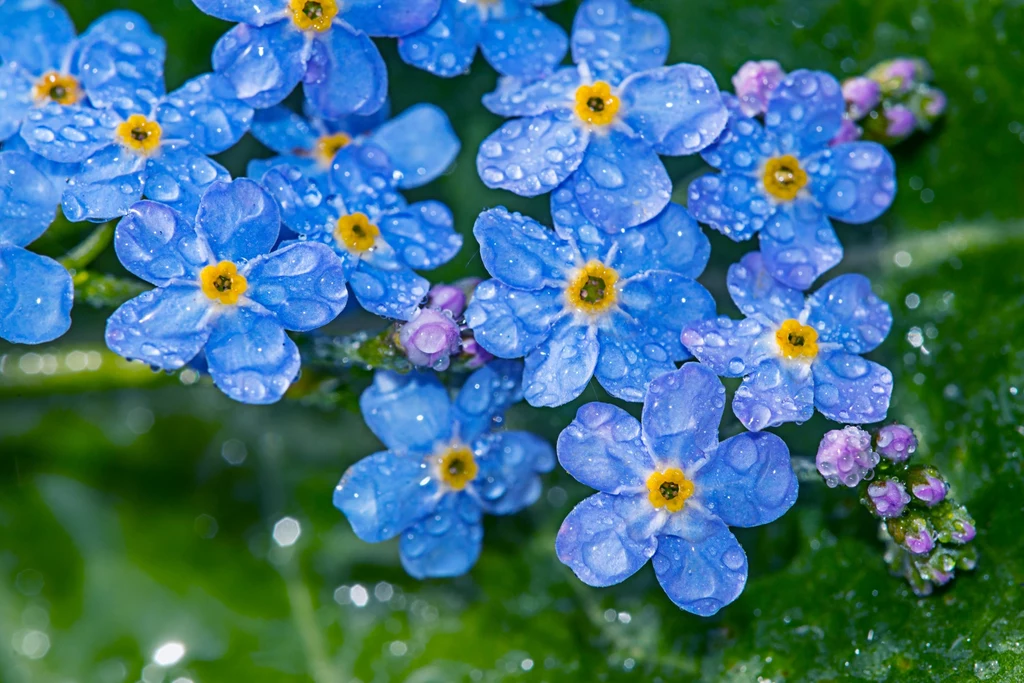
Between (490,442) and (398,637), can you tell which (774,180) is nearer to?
(490,442)

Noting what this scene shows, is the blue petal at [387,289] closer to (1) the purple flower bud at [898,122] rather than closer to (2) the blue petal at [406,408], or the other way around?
(2) the blue petal at [406,408]

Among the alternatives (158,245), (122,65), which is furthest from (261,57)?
(158,245)

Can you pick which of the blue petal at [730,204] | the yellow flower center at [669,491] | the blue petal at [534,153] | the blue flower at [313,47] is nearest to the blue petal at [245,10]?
the blue flower at [313,47]

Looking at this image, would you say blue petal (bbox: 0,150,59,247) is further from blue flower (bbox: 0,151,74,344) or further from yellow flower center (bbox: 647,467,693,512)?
yellow flower center (bbox: 647,467,693,512)

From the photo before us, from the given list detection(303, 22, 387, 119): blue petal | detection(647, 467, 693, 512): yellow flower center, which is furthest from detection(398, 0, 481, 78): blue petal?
detection(647, 467, 693, 512): yellow flower center

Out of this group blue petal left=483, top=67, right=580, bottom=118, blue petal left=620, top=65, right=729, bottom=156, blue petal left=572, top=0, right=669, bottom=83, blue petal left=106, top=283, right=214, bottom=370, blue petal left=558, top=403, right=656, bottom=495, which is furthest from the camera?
blue petal left=572, top=0, right=669, bottom=83

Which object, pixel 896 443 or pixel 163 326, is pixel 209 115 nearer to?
pixel 163 326

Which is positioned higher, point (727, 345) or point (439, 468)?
point (727, 345)
